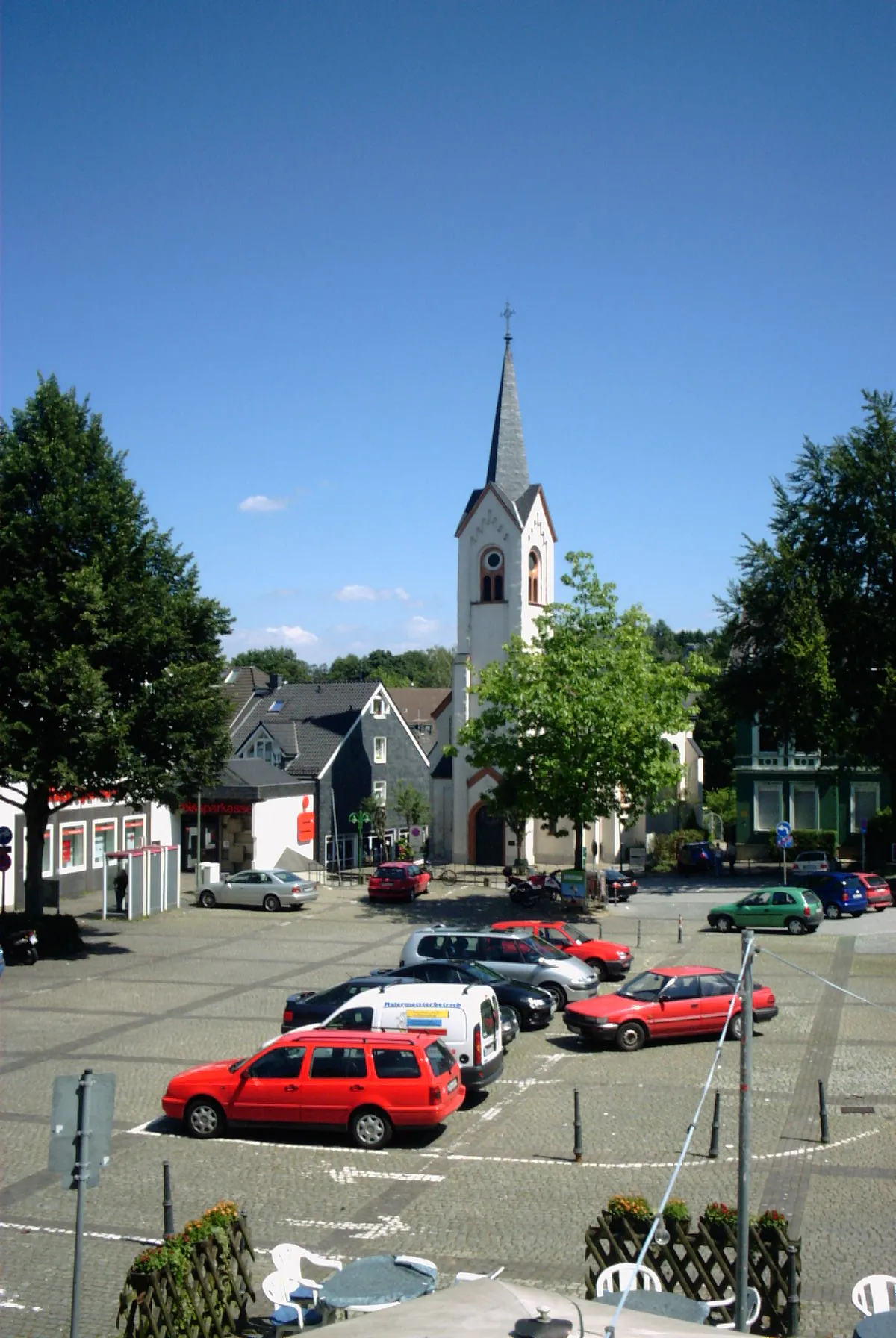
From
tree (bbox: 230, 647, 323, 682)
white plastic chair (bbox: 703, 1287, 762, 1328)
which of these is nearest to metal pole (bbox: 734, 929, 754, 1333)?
white plastic chair (bbox: 703, 1287, 762, 1328)

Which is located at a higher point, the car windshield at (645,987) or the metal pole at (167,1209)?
the car windshield at (645,987)

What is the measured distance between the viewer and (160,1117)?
1673 cm

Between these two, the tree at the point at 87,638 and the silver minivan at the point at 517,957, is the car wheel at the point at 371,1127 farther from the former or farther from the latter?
the tree at the point at 87,638

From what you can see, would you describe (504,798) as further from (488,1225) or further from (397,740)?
(488,1225)

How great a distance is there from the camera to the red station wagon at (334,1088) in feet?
51.1

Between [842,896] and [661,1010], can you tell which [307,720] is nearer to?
[842,896]

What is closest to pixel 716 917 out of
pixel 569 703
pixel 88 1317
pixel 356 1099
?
pixel 569 703

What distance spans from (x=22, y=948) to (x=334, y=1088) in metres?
16.1

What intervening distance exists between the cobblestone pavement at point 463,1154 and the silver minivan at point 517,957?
157 cm

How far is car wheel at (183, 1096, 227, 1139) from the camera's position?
16000 millimetres

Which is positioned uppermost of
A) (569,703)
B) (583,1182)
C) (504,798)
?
(569,703)

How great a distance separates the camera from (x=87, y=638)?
94.8ft

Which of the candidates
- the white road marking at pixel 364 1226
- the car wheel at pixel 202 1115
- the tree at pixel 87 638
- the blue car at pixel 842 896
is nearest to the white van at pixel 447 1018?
the car wheel at pixel 202 1115

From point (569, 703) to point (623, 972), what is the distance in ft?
40.6
